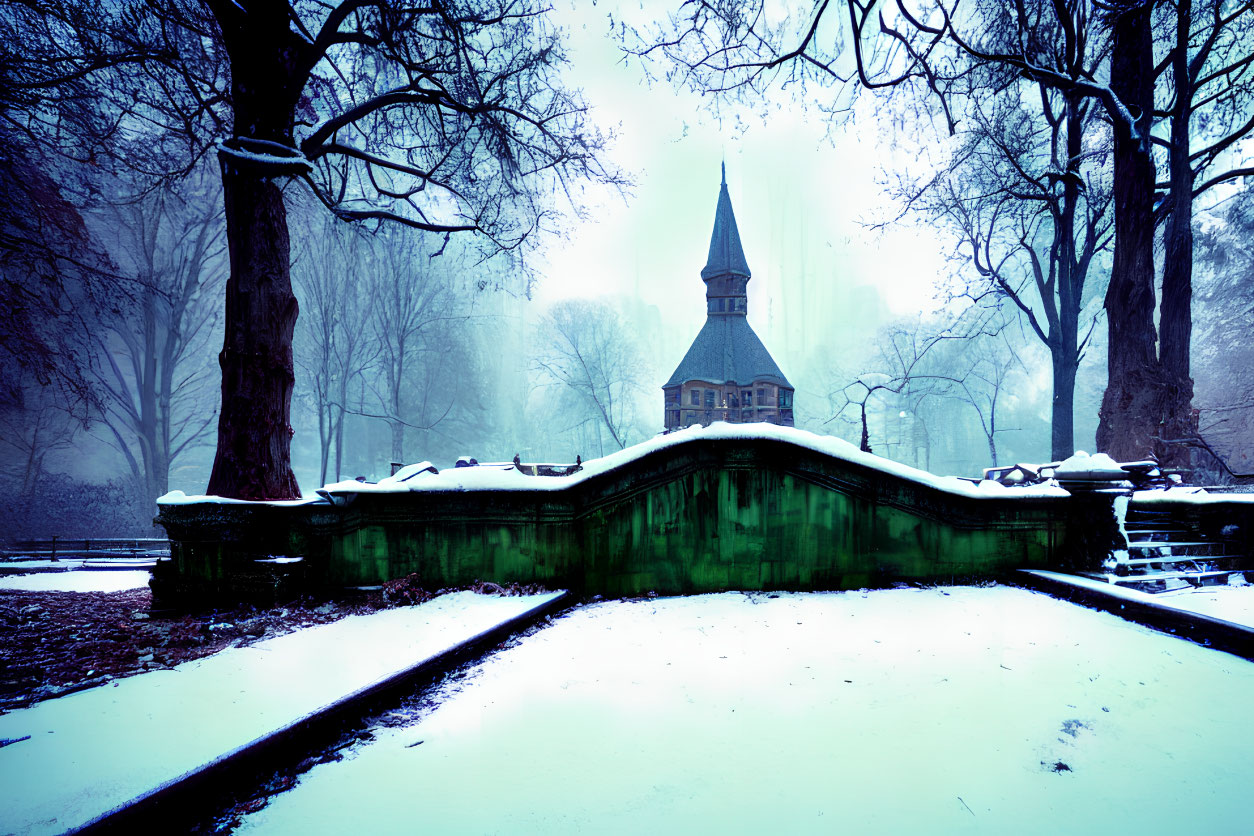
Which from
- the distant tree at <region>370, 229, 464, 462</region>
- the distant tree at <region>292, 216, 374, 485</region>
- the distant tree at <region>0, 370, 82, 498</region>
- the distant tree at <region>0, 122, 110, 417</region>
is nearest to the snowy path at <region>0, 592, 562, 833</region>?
the distant tree at <region>0, 122, 110, 417</region>

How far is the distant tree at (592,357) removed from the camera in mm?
36062

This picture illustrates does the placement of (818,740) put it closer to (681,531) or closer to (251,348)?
(681,531)

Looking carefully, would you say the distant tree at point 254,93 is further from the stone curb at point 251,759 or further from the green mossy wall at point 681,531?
the stone curb at point 251,759

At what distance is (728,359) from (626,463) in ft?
104

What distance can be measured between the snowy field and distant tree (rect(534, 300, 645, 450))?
102 ft

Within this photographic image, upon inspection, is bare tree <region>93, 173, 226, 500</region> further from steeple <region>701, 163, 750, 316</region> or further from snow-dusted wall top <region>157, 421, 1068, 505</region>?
steeple <region>701, 163, 750, 316</region>

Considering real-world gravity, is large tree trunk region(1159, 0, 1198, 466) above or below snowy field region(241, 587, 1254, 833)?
above

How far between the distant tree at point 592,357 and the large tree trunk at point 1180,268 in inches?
1078

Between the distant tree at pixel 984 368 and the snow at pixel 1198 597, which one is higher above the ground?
the distant tree at pixel 984 368

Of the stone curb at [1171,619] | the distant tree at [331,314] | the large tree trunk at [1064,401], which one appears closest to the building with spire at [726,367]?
the large tree trunk at [1064,401]

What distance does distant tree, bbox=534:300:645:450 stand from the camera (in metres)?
36.1

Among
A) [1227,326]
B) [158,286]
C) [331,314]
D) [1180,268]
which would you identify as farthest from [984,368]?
[158,286]

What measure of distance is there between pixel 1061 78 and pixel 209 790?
41.6 ft

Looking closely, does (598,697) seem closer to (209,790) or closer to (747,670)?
(747,670)
